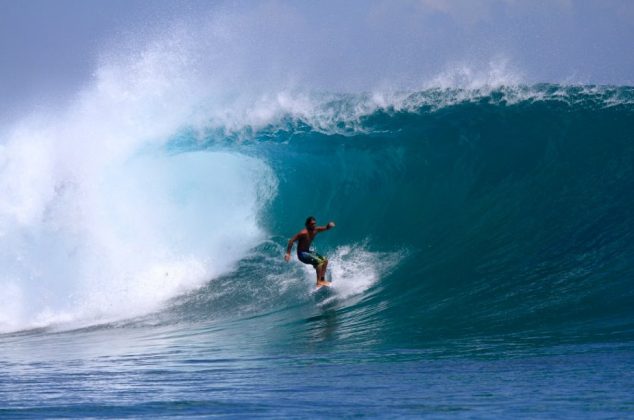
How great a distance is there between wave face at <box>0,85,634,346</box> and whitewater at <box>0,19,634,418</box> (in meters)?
0.04

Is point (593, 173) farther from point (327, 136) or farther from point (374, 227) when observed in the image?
point (327, 136)

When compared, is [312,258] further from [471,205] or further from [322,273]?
[471,205]

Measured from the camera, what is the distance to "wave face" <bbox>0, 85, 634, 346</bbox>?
31.0 feet

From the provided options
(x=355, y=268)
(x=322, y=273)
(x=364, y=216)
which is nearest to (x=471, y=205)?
(x=364, y=216)

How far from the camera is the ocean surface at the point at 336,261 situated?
18.0 ft

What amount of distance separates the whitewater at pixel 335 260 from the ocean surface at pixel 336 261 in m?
0.04

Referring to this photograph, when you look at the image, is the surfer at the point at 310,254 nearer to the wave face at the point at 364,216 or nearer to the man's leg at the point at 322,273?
the man's leg at the point at 322,273

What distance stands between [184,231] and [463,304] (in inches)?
295

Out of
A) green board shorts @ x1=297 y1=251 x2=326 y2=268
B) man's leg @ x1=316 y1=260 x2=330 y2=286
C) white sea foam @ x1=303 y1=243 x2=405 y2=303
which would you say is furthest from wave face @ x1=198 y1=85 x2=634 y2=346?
green board shorts @ x1=297 y1=251 x2=326 y2=268

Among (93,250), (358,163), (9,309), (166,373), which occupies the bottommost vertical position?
(166,373)

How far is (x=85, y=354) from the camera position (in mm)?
8383

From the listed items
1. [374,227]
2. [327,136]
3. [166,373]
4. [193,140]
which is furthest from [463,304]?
[193,140]

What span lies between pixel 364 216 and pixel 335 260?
180 centimetres

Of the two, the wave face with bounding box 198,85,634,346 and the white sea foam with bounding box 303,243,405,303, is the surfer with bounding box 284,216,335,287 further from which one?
the wave face with bounding box 198,85,634,346
